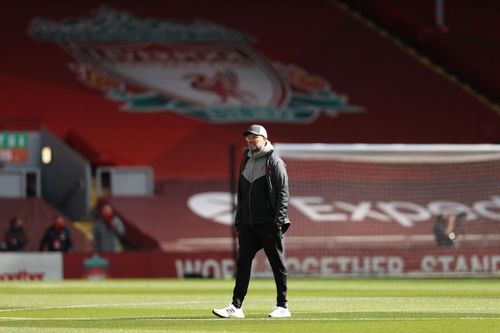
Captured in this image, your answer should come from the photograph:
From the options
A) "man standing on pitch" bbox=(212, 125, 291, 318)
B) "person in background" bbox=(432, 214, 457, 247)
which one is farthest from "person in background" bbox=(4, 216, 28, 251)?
"man standing on pitch" bbox=(212, 125, 291, 318)

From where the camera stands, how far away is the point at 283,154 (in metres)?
28.4

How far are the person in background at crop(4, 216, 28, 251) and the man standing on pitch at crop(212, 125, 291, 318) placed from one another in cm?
1772

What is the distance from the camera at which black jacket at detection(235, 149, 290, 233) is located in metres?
13.2

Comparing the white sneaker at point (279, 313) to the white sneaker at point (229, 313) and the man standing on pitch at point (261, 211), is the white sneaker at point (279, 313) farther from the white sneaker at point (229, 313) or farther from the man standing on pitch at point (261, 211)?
the white sneaker at point (229, 313)

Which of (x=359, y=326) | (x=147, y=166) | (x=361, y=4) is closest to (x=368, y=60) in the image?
(x=361, y=4)

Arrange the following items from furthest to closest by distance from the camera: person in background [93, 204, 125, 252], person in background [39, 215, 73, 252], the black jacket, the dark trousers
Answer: person in background [93, 204, 125, 252] → person in background [39, 215, 73, 252] → the dark trousers → the black jacket

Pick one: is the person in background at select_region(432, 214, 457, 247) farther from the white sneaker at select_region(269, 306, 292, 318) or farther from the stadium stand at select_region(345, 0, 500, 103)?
the white sneaker at select_region(269, 306, 292, 318)

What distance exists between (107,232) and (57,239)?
4.10ft

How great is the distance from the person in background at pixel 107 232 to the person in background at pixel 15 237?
164cm

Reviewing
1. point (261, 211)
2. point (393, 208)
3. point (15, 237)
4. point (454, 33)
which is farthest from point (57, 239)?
Answer: point (261, 211)

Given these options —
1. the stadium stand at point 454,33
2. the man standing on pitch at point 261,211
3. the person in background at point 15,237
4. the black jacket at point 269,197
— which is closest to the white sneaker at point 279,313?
the man standing on pitch at point 261,211

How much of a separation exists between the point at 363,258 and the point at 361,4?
15299 millimetres

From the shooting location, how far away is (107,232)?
101 feet

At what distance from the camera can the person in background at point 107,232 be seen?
30359 mm
